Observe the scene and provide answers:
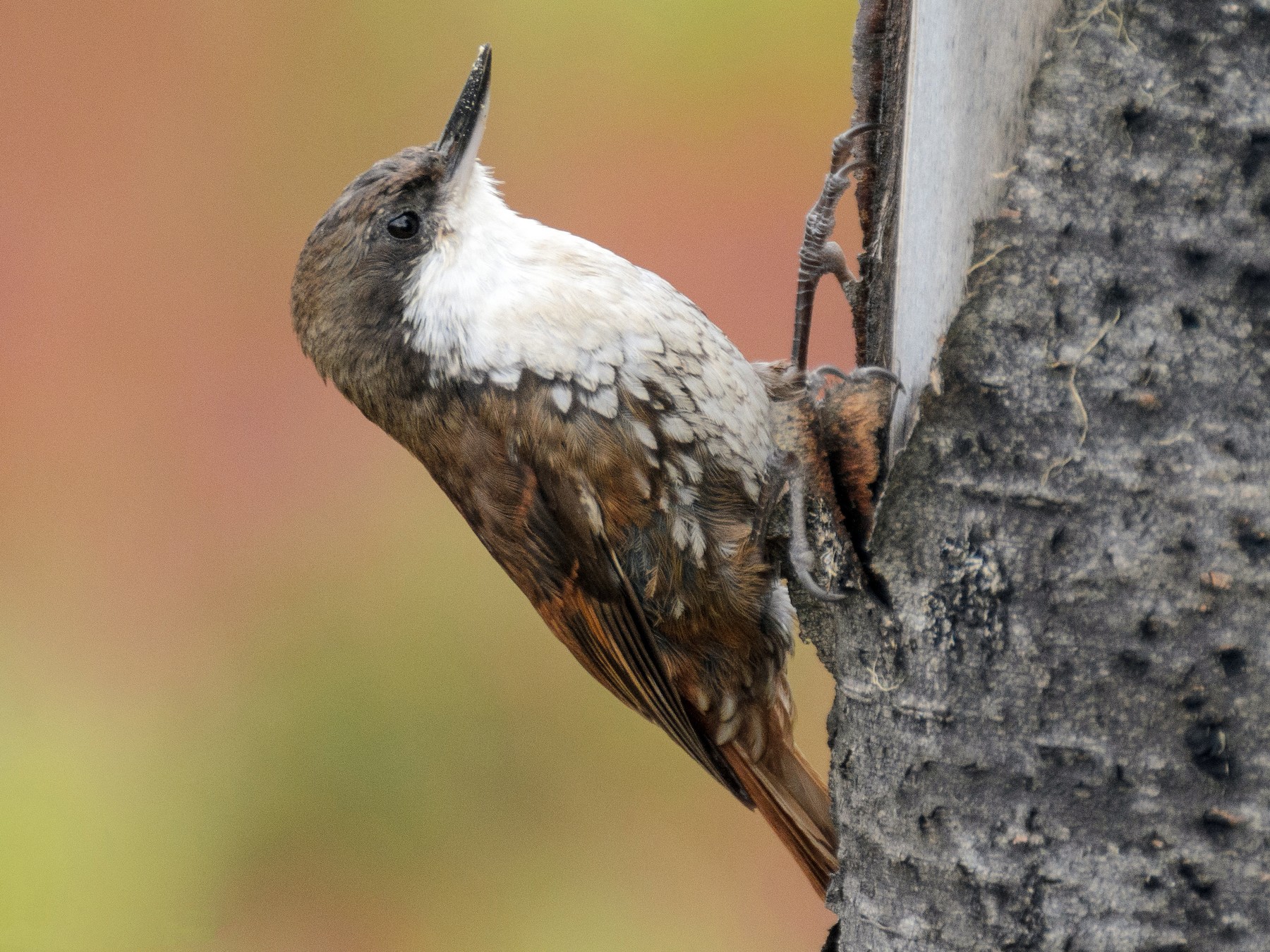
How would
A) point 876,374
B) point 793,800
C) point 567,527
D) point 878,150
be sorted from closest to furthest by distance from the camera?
point 876,374 < point 878,150 < point 567,527 < point 793,800

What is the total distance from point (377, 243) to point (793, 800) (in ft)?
4.43

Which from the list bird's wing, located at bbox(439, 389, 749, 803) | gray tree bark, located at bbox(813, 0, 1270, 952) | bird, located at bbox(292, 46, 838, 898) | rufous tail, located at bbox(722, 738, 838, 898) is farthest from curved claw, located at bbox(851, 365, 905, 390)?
rufous tail, located at bbox(722, 738, 838, 898)

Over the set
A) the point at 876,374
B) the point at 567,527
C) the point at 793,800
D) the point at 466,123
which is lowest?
the point at 793,800

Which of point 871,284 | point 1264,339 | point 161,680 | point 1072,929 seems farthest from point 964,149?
point 161,680

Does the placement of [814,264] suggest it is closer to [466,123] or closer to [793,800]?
[466,123]

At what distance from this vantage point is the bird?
7.02 feet

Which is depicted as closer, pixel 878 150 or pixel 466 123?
pixel 878 150

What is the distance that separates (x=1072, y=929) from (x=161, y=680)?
3184 mm

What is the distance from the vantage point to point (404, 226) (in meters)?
2.32

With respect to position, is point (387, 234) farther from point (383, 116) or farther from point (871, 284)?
point (383, 116)

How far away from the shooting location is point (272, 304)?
3.93 metres

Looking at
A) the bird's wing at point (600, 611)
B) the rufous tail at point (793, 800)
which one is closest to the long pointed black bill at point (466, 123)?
the bird's wing at point (600, 611)

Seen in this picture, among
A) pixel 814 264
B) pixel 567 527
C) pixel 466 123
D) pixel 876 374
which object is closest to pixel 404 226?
pixel 466 123

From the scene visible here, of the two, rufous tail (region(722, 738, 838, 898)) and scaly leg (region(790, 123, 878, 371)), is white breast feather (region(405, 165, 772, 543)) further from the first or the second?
rufous tail (region(722, 738, 838, 898))
